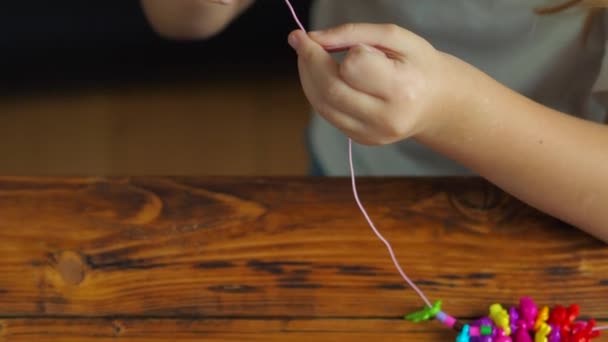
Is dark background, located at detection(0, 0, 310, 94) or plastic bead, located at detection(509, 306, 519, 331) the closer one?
plastic bead, located at detection(509, 306, 519, 331)

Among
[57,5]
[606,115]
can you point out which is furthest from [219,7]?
[57,5]

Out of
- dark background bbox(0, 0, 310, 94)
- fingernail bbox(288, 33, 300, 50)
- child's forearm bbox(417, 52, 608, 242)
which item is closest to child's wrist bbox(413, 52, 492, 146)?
child's forearm bbox(417, 52, 608, 242)

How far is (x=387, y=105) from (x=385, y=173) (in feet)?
1.20

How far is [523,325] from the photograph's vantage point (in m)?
0.60

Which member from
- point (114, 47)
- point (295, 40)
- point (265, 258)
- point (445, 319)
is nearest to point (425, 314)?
point (445, 319)

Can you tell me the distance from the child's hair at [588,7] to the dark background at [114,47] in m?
0.71

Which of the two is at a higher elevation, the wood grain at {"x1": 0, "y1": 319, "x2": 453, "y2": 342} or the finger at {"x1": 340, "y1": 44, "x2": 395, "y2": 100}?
the finger at {"x1": 340, "y1": 44, "x2": 395, "y2": 100}

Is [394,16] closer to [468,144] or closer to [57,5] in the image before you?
[468,144]

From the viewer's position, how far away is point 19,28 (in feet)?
4.50

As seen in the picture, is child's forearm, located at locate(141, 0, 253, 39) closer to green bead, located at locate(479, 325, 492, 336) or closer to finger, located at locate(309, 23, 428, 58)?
finger, located at locate(309, 23, 428, 58)

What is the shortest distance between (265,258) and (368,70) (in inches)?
8.4

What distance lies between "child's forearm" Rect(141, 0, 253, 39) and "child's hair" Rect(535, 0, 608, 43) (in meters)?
0.32

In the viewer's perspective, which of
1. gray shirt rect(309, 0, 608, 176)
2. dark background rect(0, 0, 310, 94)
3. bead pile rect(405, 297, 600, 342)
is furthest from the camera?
dark background rect(0, 0, 310, 94)

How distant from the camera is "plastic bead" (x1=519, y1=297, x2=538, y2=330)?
23.8 inches
